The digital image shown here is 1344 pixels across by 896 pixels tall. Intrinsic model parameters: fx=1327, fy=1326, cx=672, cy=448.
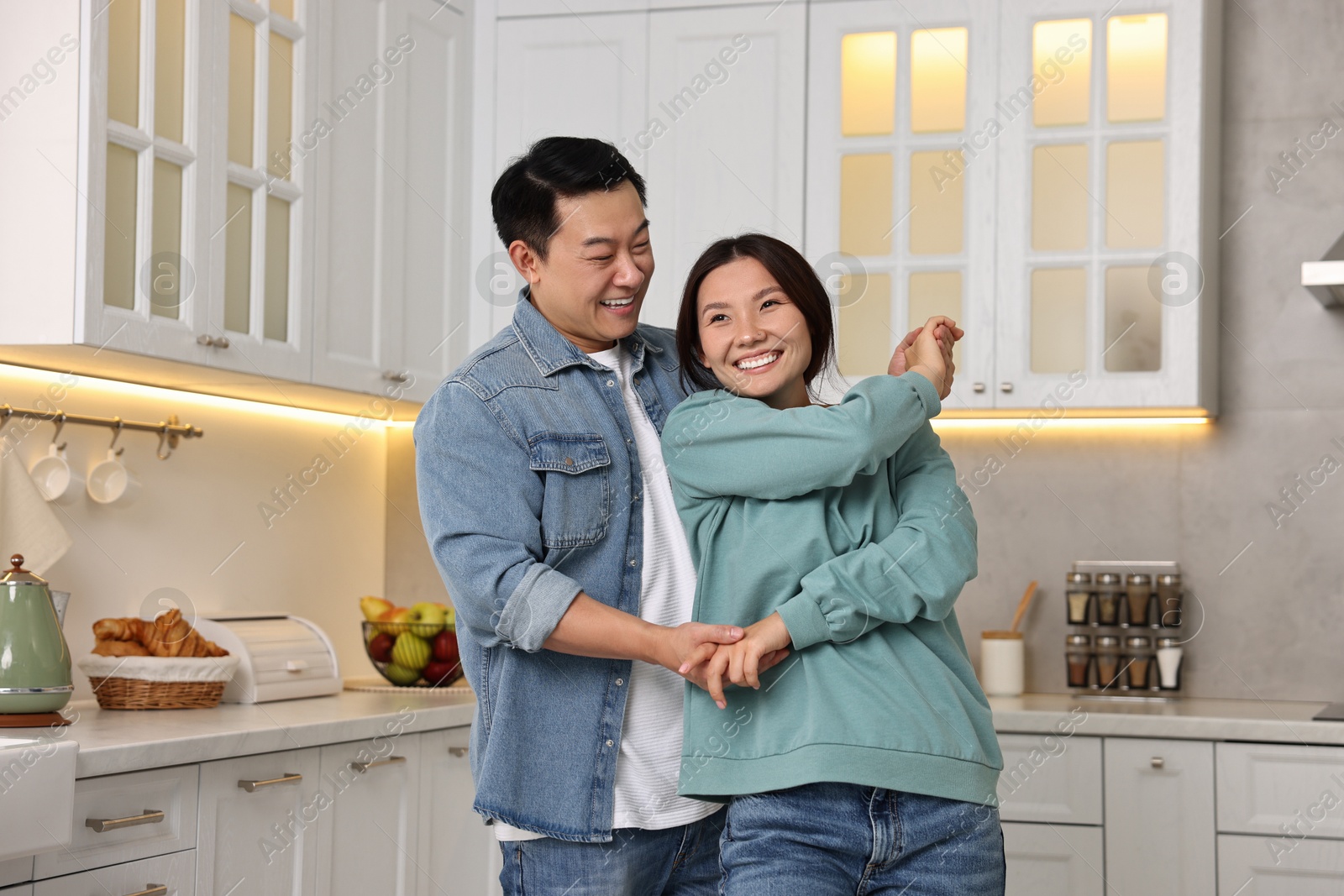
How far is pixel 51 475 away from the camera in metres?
2.32

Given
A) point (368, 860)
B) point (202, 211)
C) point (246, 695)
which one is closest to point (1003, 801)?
point (368, 860)

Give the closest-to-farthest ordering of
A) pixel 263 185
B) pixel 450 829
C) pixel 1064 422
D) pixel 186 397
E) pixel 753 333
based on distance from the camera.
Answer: pixel 753 333 → pixel 263 185 → pixel 450 829 → pixel 186 397 → pixel 1064 422

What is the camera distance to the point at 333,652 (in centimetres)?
267

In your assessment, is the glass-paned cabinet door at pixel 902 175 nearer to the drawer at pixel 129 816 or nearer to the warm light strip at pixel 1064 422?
the warm light strip at pixel 1064 422

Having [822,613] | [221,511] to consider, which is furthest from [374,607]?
[822,613]

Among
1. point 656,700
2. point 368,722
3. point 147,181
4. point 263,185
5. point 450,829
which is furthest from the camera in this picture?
point 450,829

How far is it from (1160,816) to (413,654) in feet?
4.98

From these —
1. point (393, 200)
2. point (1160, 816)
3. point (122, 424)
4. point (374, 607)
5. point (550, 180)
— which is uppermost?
point (393, 200)

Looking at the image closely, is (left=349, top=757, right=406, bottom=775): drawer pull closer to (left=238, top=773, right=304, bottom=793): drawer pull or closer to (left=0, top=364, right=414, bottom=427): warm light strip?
(left=238, top=773, right=304, bottom=793): drawer pull

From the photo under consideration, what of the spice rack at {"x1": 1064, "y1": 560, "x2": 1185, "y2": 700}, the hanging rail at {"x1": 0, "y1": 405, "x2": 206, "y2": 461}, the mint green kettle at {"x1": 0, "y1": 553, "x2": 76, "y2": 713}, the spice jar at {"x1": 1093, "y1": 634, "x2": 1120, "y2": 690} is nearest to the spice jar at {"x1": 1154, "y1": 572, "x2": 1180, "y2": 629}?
the spice rack at {"x1": 1064, "y1": 560, "x2": 1185, "y2": 700}

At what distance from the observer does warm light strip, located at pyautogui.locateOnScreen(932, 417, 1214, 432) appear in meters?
3.01

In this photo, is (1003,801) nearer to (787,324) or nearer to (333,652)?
(333,652)

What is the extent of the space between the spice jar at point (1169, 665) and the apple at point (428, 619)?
156 cm

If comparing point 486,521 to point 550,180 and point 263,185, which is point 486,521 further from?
point 263,185
